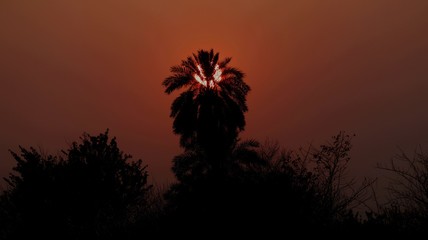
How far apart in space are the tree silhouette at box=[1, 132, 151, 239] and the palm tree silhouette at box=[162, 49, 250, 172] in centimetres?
566

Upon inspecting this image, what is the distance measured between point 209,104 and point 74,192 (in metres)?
11.6

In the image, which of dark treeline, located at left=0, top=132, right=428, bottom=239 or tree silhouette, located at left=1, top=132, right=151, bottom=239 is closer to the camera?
dark treeline, located at left=0, top=132, right=428, bottom=239

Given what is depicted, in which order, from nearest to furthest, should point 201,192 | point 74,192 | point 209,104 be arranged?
point 201,192, point 74,192, point 209,104

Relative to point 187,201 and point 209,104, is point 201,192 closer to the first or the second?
point 187,201

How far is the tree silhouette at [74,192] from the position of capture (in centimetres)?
2373

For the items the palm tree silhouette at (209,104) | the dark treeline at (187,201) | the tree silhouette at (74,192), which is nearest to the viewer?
the dark treeline at (187,201)

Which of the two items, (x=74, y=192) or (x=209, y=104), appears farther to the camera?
(x=209, y=104)

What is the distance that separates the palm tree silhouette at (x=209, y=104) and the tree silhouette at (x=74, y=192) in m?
5.66

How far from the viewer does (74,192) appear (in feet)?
80.2

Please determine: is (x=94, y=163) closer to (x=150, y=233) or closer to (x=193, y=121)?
(x=193, y=121)

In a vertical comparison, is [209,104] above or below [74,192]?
above

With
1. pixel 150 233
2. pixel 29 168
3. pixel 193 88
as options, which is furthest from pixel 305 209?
pixel 193 88

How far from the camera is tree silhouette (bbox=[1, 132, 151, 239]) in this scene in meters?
23.7

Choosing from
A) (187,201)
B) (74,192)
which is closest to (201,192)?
(187,201)
